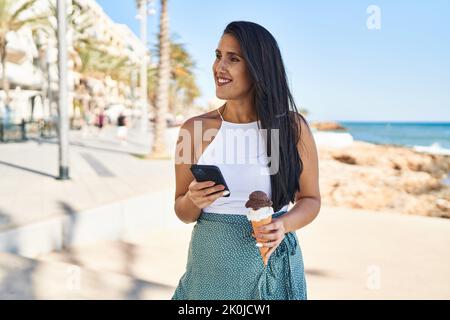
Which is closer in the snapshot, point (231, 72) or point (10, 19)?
point (231, 72)

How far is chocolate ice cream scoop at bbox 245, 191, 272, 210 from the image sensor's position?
1.32 metres

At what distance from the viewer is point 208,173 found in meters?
1.32

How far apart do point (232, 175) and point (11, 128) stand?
16.6m

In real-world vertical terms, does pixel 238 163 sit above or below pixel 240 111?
below

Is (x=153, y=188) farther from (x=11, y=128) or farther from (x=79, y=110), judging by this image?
(x=79, y=110)

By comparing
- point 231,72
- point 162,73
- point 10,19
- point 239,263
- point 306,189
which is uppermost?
point 10,19

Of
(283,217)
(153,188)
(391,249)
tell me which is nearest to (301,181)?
(283,217)

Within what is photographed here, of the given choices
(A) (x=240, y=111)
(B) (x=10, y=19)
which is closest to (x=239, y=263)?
(A) (x=240, y=111)

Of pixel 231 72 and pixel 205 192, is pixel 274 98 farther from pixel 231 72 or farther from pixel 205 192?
pixel 205 192

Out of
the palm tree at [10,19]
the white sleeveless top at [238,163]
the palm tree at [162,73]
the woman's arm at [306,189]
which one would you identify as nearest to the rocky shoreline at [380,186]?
the palm tree at [162,73]

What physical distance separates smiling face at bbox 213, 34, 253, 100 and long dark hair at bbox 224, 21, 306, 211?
0.02 metres

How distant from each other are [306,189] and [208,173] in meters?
0.37

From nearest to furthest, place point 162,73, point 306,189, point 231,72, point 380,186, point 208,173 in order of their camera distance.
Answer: point 208,173 < point 231,72 < point 306,189 < point 380,186 < point 162,73

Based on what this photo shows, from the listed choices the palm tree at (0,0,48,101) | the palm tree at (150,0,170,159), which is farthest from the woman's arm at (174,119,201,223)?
the palm tree at (0,0,48,101)
